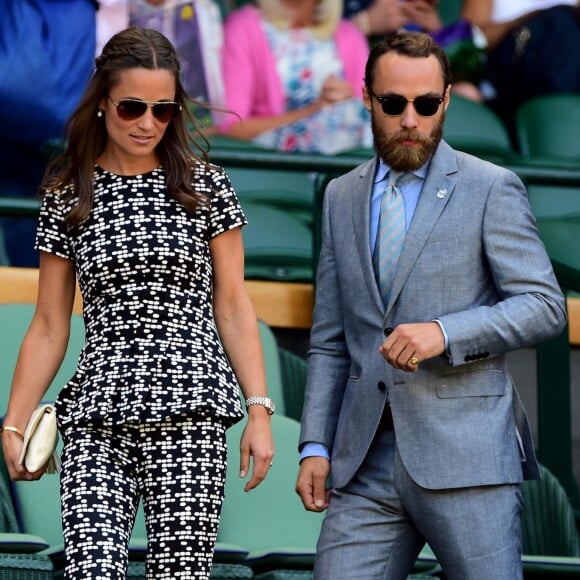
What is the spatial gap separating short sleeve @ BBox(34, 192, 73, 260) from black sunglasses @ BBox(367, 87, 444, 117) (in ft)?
2.65

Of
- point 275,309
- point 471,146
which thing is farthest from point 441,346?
point 471,146

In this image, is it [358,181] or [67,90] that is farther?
[67,90]

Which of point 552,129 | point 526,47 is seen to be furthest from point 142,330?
point 526,47

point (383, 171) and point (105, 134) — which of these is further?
point (383, 171)

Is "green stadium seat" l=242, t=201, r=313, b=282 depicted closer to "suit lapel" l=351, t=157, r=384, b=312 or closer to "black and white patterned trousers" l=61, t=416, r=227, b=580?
"suit lapel" l=351, t=157, r=384, b=312

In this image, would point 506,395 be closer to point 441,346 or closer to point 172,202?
point 441,346

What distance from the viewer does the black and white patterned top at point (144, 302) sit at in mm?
3512

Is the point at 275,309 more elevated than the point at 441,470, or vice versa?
the point at 275,309

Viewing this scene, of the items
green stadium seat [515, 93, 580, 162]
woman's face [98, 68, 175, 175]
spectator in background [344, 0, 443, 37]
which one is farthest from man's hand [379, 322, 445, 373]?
spectator in background [344, 0, 443, 37]

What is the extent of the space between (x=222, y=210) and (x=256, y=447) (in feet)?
1.85

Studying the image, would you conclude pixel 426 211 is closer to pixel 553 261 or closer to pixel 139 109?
pixel 139 109

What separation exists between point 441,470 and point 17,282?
2.57 metres

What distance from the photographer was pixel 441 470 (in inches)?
144

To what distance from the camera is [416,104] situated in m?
3.75
